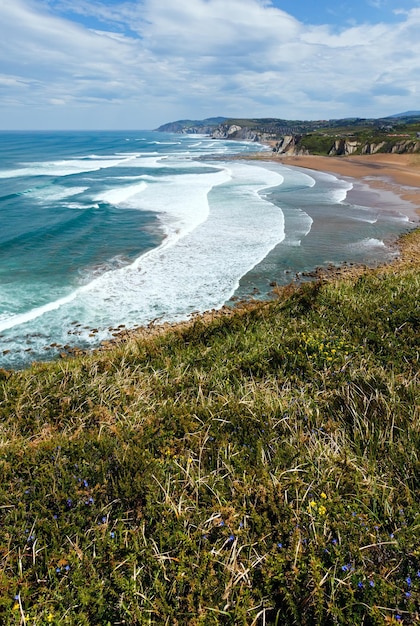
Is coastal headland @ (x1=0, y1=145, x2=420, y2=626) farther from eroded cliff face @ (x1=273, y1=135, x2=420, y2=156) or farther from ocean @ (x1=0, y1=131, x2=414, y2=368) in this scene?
eroded cliff face @ (x1=273, y1=135, x2=420, y2=156)

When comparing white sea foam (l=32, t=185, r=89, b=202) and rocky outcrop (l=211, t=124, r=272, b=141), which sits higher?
rocky outcrop (l=211, t=124, r=272, b=141)

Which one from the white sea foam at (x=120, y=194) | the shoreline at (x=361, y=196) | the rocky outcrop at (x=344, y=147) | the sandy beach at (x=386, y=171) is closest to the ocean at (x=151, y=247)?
the white sea foam at (x=120, y=194)

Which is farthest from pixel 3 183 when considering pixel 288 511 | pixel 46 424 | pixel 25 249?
pixel 288 511

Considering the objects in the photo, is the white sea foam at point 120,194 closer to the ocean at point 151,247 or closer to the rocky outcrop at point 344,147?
the ocean at point 151,247

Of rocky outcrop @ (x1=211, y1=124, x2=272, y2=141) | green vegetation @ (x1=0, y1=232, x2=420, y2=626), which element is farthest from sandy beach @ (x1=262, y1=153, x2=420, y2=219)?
rocky outcrop @ (x1=211, y1=124, x2=272, y2=141)

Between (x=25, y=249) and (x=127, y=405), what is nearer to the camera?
(x=127, y=405)

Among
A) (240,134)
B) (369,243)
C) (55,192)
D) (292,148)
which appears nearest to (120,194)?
(55,192)

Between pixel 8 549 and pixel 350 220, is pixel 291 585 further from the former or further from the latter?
pixel 350 220
